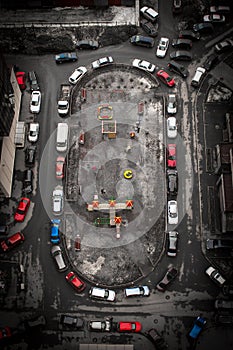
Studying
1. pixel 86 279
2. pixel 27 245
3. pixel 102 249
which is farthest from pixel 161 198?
pixel 27 245

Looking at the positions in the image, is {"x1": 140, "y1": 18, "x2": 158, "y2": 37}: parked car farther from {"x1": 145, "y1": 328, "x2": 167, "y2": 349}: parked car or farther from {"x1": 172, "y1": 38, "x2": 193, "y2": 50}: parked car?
{"x1": 145, "y1": 328, "x2": 167, "y2": 349}: parked car

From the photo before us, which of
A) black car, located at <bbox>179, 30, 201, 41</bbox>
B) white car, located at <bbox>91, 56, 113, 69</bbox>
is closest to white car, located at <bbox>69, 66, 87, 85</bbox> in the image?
white car, located at <bbox>91, 56, 113, 69</bbox>

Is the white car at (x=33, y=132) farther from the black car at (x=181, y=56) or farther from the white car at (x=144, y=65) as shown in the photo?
the black car at (x=181, y=56)

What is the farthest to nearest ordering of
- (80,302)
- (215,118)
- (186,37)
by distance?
(186,37) → (215,118) → (80,302)

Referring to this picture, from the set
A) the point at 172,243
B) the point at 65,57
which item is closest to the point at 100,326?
the point at 172,243

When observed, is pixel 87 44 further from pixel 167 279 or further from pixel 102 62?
pixel 167 279

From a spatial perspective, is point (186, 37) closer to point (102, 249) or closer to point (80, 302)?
point (102, 249)
